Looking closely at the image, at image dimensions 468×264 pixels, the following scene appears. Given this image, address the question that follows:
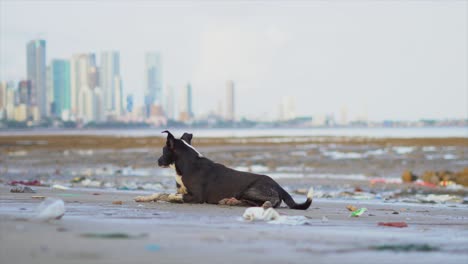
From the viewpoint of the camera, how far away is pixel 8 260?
5121 mm

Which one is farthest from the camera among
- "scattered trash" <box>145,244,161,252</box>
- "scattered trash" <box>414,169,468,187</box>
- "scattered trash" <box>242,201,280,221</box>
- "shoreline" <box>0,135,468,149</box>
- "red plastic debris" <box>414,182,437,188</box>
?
"shoreline" <box>0,135,468,149</box>

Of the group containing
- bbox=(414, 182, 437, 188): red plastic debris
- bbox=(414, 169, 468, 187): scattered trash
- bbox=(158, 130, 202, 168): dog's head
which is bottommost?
bbox=(414, 182, 437, 188): red plastic debris

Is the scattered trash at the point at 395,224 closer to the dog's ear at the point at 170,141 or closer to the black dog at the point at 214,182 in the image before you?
the black dog at the point at 214,182

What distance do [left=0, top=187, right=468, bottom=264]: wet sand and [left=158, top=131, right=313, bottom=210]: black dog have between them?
158 cm

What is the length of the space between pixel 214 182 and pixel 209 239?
4843 millimetres

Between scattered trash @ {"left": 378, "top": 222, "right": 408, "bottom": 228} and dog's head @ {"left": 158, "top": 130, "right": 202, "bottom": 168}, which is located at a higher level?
dog's head @ {"left": 158, "top": 130, "right": 202, "bottom": 168}

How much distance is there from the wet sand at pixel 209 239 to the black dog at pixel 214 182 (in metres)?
1.58

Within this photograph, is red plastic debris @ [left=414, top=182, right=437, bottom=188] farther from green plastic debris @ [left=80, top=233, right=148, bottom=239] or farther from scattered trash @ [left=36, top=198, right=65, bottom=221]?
green plastic debris @ [left=80, top=233, right=148, bottom=239]

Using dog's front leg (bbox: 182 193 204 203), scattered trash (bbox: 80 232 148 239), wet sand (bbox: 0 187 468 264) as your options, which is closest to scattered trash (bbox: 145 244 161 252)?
wet sand (bbox: 0 187 468 264)

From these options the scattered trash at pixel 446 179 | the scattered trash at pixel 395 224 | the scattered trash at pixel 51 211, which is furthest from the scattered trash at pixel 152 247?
the scattered trash at pixel 446 179

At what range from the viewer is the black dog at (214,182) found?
35.5 ft

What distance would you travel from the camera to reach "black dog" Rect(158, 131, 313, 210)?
10.8 metres

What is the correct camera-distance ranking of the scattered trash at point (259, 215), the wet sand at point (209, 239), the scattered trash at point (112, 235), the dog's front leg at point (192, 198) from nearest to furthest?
the wet sand at point (209, 239) → the scattered trash at point (112, 235) → the scattered trash at point (259, 215) → the dog's front leg at point (192, 198)

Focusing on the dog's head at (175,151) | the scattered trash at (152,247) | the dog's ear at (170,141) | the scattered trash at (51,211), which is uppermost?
the dog's ear at (170,141)
